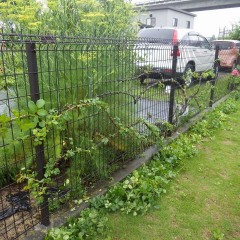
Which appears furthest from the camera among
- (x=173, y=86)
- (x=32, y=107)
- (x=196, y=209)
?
(x=173, y=86)

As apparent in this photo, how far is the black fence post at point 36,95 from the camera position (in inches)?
74.1

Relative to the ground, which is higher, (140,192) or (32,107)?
(32,107)

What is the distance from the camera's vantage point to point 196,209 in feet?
8.56

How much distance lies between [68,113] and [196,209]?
1.55 metres

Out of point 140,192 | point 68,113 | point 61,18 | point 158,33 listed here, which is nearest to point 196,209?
point 140,192

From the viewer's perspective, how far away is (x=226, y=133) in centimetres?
474

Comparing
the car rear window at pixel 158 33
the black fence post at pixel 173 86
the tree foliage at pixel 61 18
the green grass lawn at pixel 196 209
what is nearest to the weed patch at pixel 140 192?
the green grass lawn at pixel 196 209

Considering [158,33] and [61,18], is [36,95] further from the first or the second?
[158,33]

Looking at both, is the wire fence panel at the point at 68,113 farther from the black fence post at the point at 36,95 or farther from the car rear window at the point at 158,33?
the car rear window at the point at 158,33

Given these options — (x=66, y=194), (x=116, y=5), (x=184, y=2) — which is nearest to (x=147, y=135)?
(x=66, y=194)

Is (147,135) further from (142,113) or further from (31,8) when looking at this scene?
(31,8)

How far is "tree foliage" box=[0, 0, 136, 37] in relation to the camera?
11.1ft

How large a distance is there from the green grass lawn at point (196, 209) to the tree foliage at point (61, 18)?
2129 mm

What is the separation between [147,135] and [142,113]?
30 centimetres
